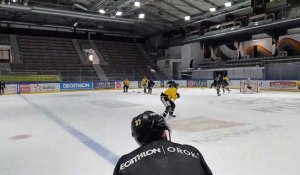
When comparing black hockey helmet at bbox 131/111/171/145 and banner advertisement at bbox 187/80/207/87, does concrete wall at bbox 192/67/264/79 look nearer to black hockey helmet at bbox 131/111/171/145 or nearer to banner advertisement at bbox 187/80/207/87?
banner advertisement at bbox 187/80/207/87

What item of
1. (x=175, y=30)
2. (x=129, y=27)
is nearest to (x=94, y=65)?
(x=129, y=27)

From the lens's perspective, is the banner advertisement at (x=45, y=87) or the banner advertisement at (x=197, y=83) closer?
the banner advertisement at (x=45, y=87)

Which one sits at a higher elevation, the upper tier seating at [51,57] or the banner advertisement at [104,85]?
the upper tier seating at [51,57]

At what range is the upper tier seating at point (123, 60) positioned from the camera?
33719 millimetres

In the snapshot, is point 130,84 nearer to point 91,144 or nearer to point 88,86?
point 88,86

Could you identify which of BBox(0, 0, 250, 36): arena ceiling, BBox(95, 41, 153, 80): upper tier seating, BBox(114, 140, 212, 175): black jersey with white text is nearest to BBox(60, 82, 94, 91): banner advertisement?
BBox(95, 41, 153, 80): upper tier seating

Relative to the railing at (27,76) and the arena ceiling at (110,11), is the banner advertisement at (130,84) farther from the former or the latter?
the arena ceiling at (110,11)

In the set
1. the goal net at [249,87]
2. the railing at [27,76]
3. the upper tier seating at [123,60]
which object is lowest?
the goal net at [249,87]

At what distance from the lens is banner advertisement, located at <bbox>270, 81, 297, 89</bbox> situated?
22.2m

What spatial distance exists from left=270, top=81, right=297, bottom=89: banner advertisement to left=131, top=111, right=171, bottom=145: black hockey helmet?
915 inches

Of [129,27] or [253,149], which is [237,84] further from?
[253,149]

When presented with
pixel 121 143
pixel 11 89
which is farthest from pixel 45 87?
pixel 121 143

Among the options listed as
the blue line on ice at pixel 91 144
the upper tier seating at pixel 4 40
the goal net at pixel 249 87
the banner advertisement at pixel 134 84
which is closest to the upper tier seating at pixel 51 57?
the upper tier seating at pixel 4 40

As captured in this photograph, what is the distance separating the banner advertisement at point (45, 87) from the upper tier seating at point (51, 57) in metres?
3.63
